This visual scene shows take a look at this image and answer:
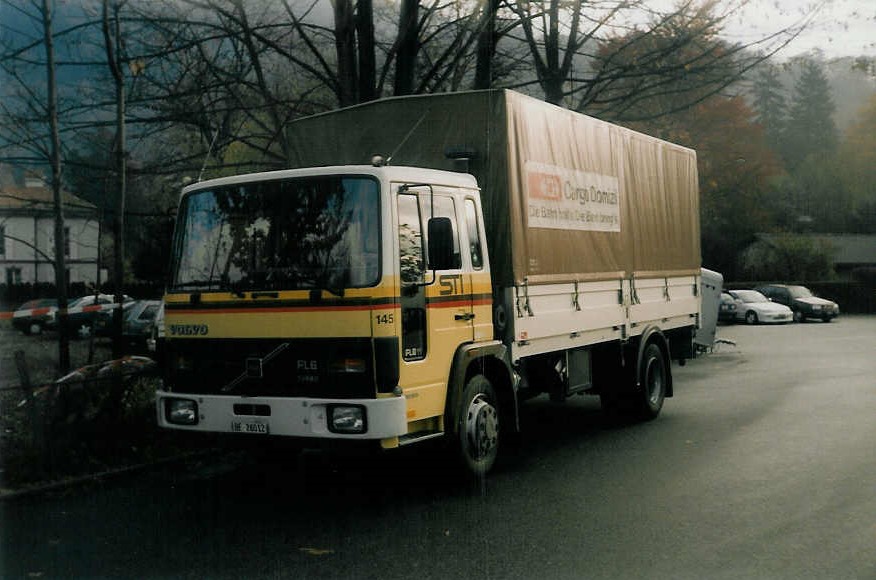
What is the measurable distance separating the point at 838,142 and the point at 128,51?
302ft

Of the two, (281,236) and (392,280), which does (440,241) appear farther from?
(281,236)

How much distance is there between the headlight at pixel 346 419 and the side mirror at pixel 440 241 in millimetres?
1212

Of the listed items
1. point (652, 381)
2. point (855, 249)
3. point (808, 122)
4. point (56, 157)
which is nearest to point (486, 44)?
point (652, 381)

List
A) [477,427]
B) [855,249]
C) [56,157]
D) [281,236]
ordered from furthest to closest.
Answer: [855,249]
[56,157]
[477,427]
[281,236]

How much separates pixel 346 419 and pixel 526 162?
123 inches

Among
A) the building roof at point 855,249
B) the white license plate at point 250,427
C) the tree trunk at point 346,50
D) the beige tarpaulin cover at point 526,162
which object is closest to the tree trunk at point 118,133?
the beige tarpaulin cover at point 526,162

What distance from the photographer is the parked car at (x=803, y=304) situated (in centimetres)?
4169

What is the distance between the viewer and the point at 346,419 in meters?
6.91

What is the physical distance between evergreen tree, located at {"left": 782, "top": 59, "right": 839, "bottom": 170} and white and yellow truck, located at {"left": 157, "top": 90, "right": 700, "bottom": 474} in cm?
9215

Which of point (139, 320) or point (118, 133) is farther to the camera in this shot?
point (139, 320)

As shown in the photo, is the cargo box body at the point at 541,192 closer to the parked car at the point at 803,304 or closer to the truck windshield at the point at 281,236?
the truck windshield at the point at 281,236

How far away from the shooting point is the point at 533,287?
29.2ft

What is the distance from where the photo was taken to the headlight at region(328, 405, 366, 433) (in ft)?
22.5

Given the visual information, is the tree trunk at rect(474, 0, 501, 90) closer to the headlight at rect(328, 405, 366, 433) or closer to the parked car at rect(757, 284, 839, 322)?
the headlight at rect(328, 405, 366, 433)
